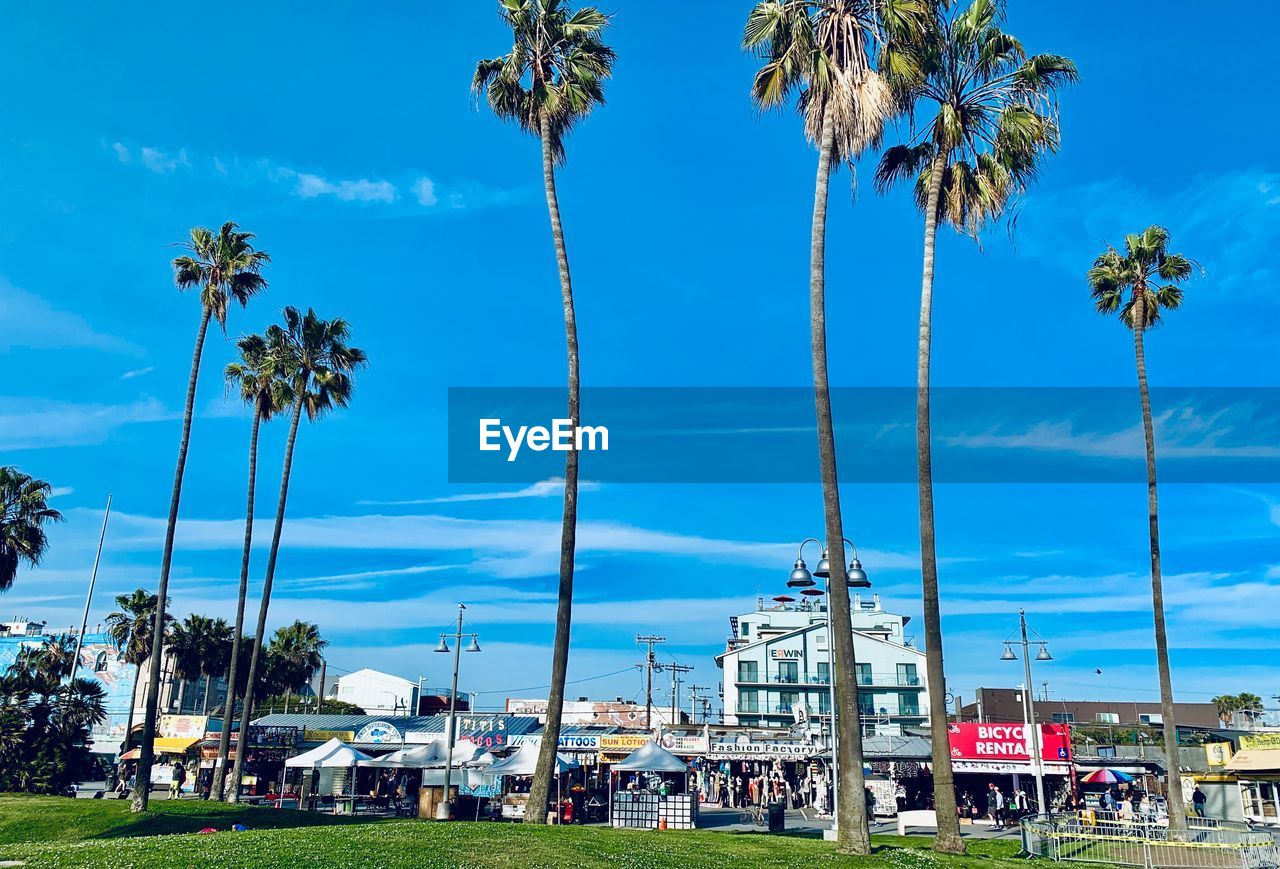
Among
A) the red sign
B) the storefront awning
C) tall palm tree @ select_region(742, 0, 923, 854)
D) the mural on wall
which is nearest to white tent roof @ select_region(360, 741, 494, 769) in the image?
tall palm tree @ select_region(742, 0, 923, 854)

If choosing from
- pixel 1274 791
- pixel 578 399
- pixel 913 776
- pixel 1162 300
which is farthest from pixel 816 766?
pixel 578 399

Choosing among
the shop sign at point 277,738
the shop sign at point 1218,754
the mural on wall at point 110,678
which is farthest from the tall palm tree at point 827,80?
the mural on wall at point 110,678

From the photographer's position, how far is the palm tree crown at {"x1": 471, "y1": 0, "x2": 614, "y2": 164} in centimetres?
2827

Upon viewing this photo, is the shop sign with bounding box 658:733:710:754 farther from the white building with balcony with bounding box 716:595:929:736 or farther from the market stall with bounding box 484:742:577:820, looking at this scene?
the white building with balcony with bounding box 716:595:929:736

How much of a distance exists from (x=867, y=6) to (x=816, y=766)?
42987mm

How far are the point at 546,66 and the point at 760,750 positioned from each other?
33116 millimetres

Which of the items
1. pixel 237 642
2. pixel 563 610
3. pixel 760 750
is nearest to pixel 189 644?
pixel 237 642

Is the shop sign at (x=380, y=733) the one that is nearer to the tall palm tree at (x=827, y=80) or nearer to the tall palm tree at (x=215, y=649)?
the tall palm tree at (x=215, y=649)

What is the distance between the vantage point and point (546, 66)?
93.5 ft

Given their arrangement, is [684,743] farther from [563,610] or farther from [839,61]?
[839,61]

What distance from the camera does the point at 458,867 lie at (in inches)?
602

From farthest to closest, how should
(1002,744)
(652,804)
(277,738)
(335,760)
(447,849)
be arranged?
1. (277,738)
2. (1002,744)
3. (335,760)
4. (652,804)
5. (447,849)

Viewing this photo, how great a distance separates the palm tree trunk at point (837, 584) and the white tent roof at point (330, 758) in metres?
22.4

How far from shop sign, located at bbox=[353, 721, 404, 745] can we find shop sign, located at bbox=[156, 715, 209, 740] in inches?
712
